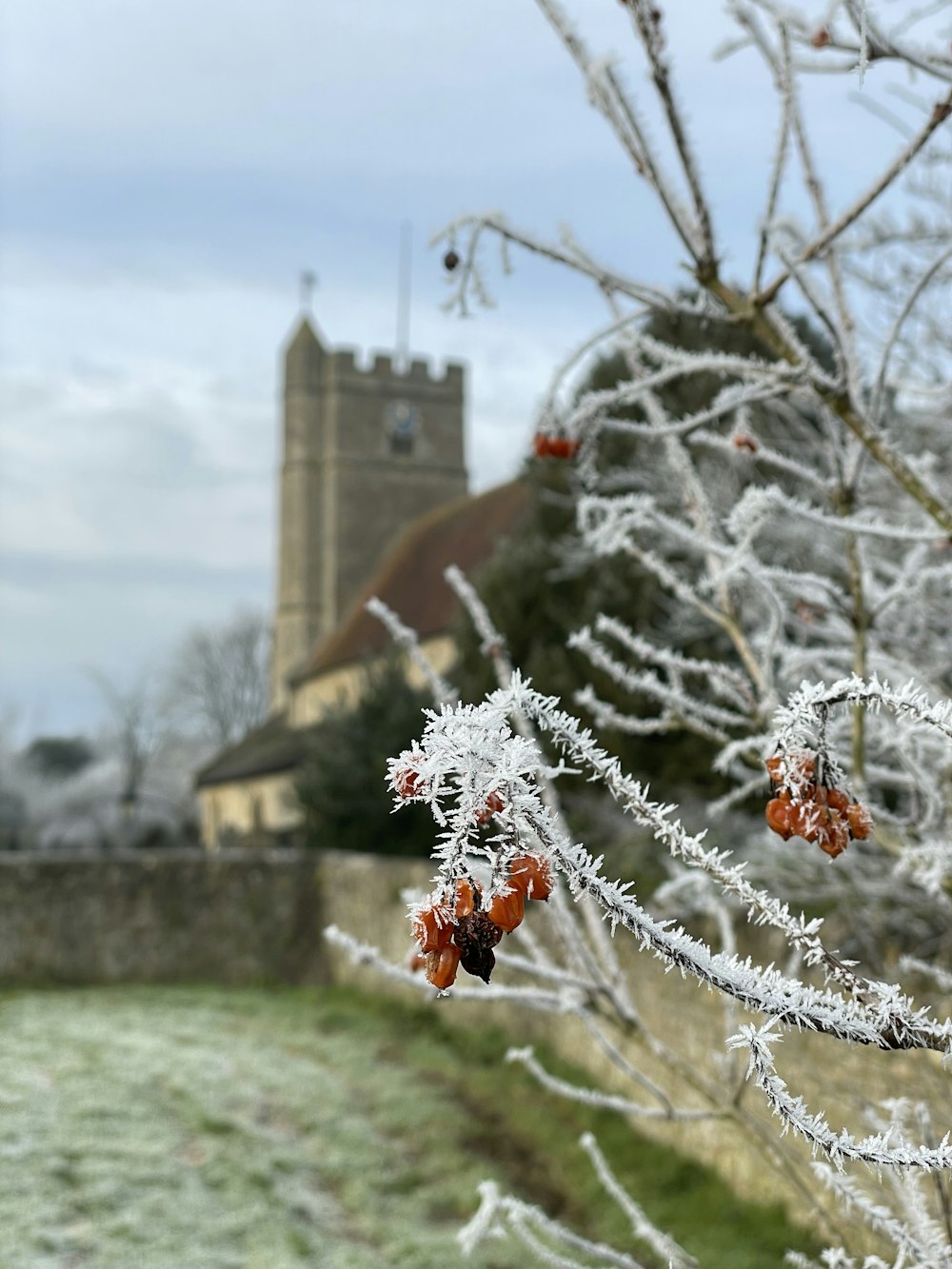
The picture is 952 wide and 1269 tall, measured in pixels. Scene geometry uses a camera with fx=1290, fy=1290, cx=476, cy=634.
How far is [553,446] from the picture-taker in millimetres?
2635

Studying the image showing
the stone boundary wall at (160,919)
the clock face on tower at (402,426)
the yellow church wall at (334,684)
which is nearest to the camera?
the stone boundary wall at (160,919)

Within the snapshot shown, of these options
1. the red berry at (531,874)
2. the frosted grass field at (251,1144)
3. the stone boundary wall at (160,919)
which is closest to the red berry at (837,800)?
the red berry at (531,874)

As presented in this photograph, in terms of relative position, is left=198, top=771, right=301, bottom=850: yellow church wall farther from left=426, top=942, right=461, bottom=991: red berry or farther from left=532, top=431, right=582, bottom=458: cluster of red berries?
left=426, top=942, right=461, bottom=991: red berry

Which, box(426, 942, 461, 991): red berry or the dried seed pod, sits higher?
the dried seed pod

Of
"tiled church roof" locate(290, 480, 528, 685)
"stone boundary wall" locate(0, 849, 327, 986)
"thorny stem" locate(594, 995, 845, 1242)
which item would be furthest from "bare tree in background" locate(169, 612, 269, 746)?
"thorny stem" locate(594, 995, 845, 1242)

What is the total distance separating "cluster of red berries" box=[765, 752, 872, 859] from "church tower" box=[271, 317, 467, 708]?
35.2 metres

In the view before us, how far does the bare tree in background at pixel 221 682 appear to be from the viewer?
55406mm

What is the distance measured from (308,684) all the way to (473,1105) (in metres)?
21.3

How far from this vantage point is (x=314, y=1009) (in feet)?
37.1

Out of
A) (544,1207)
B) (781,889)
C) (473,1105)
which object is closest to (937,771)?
(781,889)

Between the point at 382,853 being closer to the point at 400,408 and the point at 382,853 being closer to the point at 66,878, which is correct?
the point at 66,878

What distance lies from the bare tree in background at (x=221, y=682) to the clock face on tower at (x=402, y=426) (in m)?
20.4

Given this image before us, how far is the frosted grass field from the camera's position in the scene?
4777 millimetres

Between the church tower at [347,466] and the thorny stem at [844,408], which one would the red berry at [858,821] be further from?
the church tower at [347,466]
